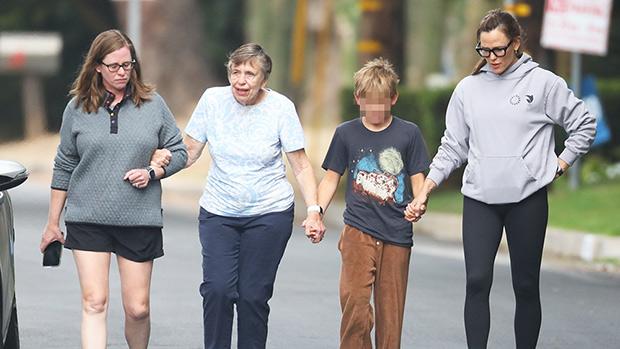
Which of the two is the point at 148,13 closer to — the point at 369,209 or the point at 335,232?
the point at 335,232

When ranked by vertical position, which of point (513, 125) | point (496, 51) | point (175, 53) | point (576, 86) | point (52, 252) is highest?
point (496, 51)

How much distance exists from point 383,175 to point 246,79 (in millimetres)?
831

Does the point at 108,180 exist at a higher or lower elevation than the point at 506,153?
lower

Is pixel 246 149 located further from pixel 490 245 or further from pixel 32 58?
pixel 32 58

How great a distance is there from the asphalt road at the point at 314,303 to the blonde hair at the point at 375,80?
199 cm

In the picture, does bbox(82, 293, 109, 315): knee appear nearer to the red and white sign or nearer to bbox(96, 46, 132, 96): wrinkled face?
bbox(96, 46, 132, 96): wrinkled face

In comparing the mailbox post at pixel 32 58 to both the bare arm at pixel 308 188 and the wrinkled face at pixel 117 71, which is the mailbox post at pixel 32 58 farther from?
→ the wrinkled face at pixel 117 71

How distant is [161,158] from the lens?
604cm

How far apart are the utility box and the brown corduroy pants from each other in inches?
999

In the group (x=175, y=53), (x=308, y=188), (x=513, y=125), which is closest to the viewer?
(x=513, y=125)

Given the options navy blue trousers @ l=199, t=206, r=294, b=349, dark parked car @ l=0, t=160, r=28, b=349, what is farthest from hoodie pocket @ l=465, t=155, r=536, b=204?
dark parked car @ l=0, t=160, r=28, b=349

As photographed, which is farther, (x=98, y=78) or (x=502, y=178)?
(x=502, y=178)

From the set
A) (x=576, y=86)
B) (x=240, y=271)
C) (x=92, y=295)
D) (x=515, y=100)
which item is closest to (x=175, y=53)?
(x=576, y=86)

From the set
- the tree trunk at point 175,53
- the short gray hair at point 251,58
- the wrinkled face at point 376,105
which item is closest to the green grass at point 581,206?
the wrinkled face at point 376,105
